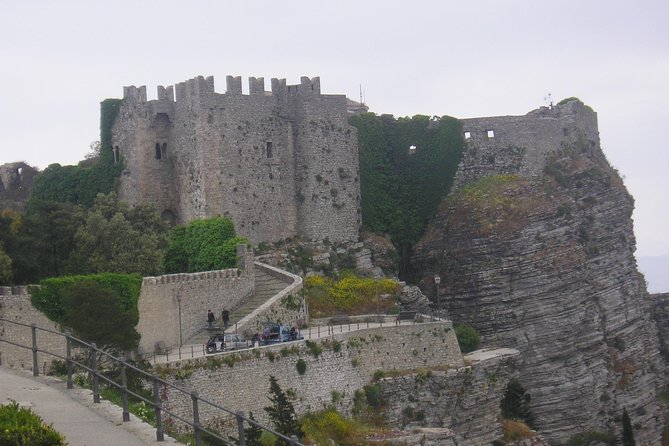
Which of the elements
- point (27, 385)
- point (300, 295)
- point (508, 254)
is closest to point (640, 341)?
point (508, 254)

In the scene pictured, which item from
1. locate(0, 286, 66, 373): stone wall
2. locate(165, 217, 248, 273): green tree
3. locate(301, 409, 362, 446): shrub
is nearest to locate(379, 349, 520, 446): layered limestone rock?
locate(301, 409, 362, 446): shrub

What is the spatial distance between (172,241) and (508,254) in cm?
1609

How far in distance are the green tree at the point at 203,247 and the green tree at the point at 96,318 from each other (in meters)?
11.6

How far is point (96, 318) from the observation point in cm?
3706

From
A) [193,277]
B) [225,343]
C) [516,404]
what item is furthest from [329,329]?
[516,404]

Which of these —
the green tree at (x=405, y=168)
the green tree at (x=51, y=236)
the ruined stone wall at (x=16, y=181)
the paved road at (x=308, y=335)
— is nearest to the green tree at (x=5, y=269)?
the green tree at (x=51, y=236)

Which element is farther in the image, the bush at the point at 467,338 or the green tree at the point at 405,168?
the green tree at the point at 405,168

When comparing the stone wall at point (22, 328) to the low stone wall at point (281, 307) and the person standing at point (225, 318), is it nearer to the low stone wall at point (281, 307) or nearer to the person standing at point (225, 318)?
the person standing at point (225, 318)

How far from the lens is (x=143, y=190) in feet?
179

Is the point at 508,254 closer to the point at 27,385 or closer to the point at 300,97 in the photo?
the point at 300,97

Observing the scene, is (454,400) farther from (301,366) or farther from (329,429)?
(301,366)

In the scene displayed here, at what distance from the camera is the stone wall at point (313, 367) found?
37.3 m

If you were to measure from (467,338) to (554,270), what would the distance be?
6.19 m

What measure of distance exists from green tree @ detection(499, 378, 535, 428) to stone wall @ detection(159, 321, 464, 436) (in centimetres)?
460
